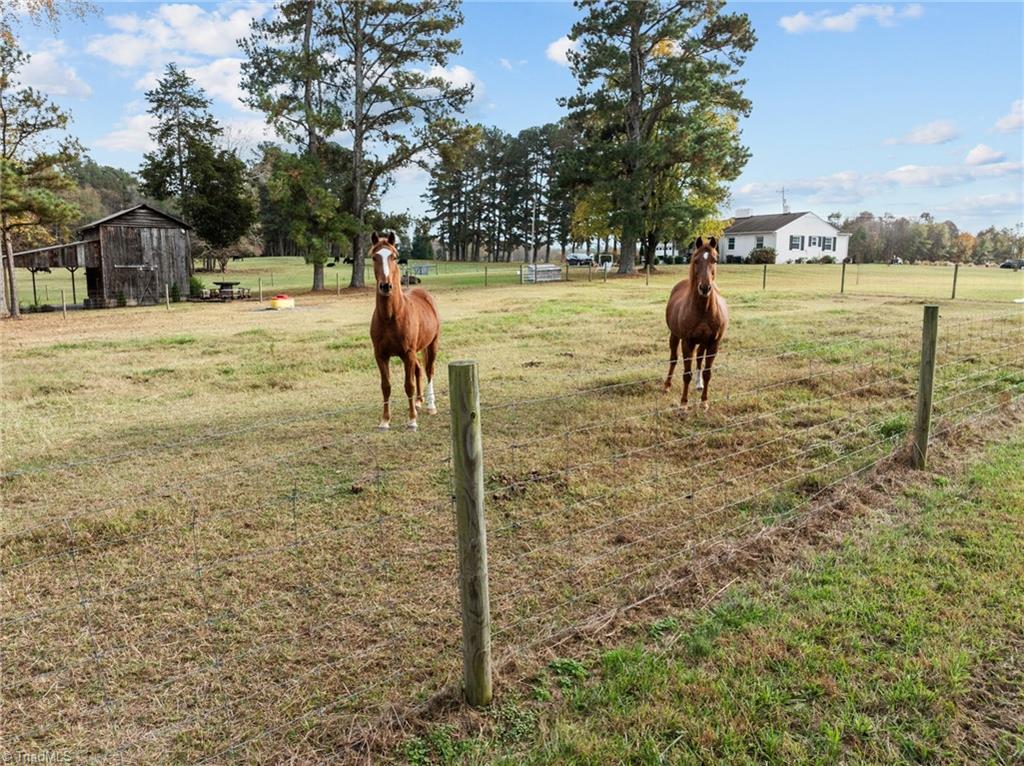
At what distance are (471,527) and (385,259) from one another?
4.30m

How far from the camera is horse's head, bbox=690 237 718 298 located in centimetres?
652

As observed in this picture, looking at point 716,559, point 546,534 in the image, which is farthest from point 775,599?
Answer: point 546,534

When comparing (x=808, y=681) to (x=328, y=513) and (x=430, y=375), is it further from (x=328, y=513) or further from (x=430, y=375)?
(x=430, y=375)

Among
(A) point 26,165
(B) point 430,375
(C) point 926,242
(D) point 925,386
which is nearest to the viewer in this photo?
(D) point 925,386

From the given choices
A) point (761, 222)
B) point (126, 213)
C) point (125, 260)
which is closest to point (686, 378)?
point (125, 260)

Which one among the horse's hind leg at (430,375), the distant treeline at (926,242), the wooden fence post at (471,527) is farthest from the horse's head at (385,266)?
the distant treeline at (926,242)

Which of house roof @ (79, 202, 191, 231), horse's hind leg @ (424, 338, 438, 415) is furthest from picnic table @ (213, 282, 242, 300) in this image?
horse's hind leg @ (424, 338, 438, 415)

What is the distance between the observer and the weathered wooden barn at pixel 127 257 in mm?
25406

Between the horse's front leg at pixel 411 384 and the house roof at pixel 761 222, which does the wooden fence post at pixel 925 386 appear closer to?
the horse's front leg at pixel 411 384

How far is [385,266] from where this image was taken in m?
6.18

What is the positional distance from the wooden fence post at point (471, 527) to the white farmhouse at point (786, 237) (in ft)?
195

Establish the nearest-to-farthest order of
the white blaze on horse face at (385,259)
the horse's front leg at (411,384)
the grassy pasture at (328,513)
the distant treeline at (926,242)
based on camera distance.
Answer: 1. the grassy pasture at (328,513)
2. the white blaze on horse face at (385,259)
3. the horse's front leg at (411,384)
4. the distant treeline at (926,242)

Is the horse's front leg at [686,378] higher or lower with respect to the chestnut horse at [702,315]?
lower

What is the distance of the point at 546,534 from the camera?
422 cm
